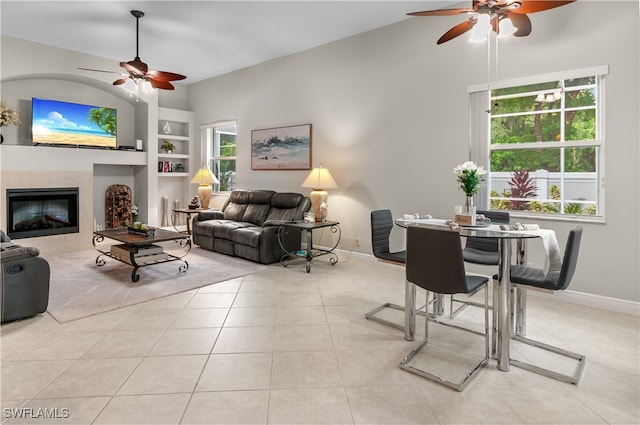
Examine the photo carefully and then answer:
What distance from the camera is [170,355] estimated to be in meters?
2.46

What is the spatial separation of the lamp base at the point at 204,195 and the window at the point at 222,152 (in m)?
0.57

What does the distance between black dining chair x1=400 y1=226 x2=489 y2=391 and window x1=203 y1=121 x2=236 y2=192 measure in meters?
5.44

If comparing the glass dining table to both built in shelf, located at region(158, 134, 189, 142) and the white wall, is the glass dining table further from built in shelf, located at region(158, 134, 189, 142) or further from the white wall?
built in shelf, located at region(158, 134, 189, 142)

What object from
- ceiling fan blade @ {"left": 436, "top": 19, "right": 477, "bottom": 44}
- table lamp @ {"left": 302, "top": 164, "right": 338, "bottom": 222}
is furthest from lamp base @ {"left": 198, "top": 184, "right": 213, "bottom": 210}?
ceiling fan blade @ {"left": 436, "top": 19, "right": 477, "bottom": 44}

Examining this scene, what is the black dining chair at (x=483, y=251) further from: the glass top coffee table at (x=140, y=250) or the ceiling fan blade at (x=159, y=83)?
the ceiling fan blade at (x=159, y=83)

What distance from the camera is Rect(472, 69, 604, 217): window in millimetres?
3527

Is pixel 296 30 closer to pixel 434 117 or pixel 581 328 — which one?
pixel 434 117

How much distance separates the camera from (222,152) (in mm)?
7652

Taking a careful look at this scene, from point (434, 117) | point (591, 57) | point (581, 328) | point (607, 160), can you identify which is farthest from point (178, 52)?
point (581, 328)

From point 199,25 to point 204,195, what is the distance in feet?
9.81

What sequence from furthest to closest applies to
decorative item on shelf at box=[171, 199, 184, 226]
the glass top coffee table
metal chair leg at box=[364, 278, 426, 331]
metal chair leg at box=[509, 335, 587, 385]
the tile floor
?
decorative item on shelf at box=[171, 199, 184, 226], the glass top coffee table, metal chair leg at box=[364, 278, 426, 331], metal chair leg at box=[509, 335, 587, 385], the tile floor

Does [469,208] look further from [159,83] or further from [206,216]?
[206,216]

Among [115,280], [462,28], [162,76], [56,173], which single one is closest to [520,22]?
[462,28]

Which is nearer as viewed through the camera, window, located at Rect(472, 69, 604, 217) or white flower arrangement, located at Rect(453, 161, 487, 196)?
white flower arrangement, located at Rect(453, 161, 487, 196)
